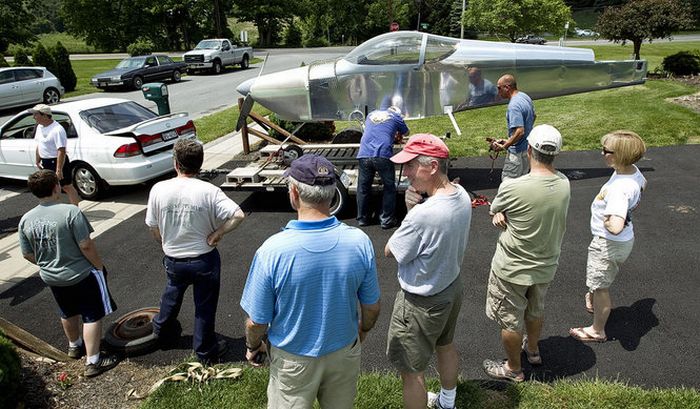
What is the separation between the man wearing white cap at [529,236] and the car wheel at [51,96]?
19.7m

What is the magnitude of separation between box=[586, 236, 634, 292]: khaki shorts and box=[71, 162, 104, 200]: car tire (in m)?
7.53

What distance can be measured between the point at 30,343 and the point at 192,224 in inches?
73.8

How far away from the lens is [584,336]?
4.03 metres

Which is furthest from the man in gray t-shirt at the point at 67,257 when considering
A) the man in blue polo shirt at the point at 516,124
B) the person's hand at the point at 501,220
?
the man in blue polo shirt at the point at 516,124

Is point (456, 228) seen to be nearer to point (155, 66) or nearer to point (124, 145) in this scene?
point (124, 145)

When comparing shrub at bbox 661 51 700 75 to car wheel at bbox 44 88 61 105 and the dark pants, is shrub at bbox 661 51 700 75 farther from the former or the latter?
car wheel at bbox 44 88 61 105

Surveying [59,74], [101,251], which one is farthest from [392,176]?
[59,74]

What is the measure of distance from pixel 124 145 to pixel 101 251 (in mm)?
2206

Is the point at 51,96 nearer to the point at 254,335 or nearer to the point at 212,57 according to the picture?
the point at 212,57

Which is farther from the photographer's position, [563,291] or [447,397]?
[563,291]

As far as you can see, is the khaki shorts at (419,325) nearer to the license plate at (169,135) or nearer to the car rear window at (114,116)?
the license plate at (169,135)

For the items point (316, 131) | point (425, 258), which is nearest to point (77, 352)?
point (425, 258)

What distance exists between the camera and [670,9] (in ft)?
51.3

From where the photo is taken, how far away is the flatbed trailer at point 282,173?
6898mm
